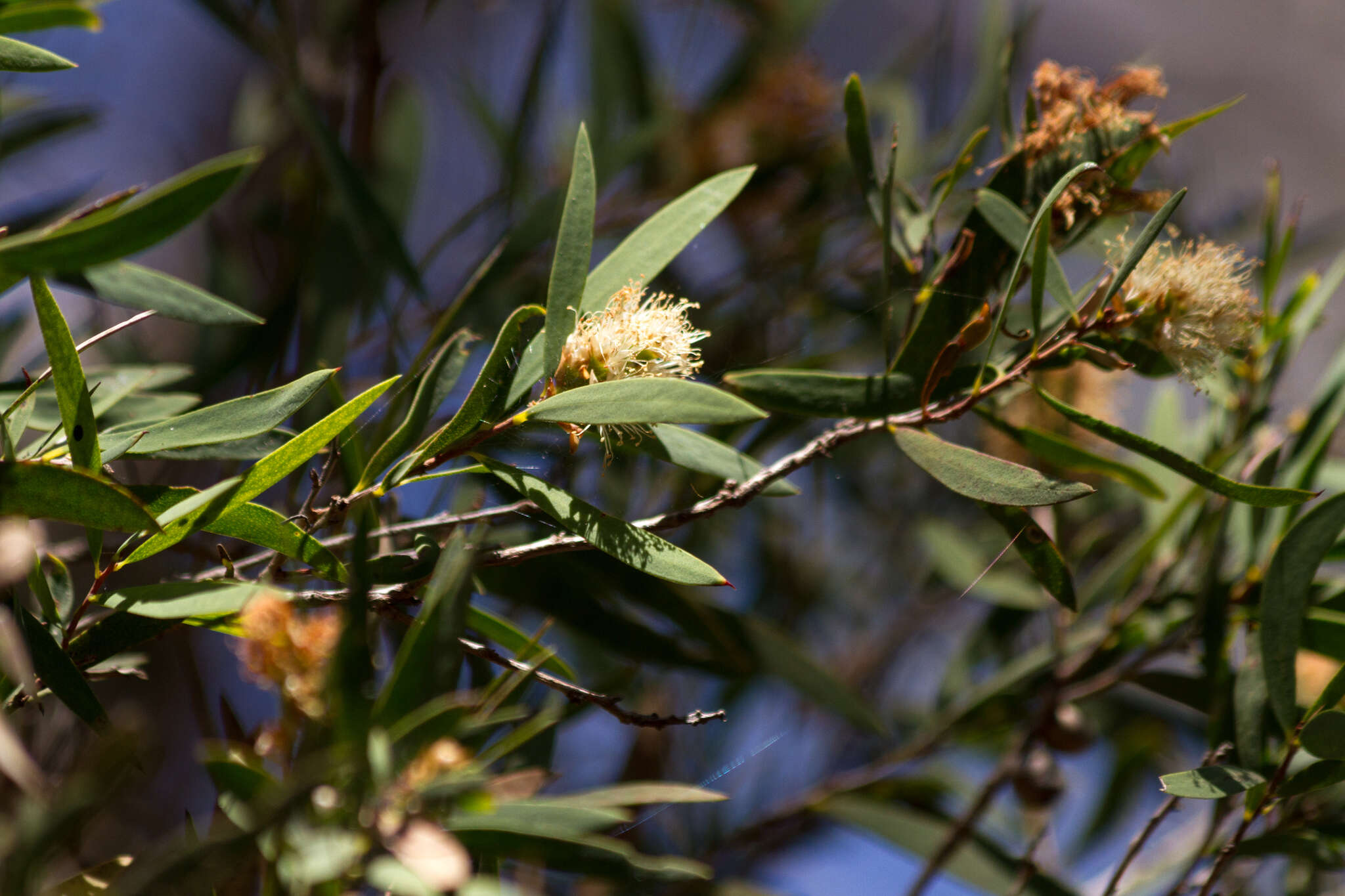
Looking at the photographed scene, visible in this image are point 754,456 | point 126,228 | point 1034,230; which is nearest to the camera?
point 126,228

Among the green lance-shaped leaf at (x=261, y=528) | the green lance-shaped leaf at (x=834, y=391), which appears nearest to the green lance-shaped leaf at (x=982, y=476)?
the green lance-shaped leaf at (x=834, y=391)

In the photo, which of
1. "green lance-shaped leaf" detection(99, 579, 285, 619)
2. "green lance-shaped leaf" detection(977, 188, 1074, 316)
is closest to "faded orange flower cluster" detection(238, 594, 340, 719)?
"green lance-shaped leaf" detection(99, 579, 285, 619)

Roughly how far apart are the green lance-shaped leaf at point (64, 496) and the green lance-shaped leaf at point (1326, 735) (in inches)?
17.3

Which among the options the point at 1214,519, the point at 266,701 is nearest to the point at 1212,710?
the point at 1214,519

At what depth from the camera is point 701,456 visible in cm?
39

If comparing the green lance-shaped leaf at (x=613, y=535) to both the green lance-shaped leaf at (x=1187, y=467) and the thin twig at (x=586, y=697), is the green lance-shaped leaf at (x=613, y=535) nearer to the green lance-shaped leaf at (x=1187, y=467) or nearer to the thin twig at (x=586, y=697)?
the thin twig at (x=586, y=697)

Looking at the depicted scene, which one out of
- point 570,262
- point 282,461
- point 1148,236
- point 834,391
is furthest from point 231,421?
point 1148,236

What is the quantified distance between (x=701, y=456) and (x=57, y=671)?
0.85ft

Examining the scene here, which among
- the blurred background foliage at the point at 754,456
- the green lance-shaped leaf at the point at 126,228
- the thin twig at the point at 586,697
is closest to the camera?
the green lance-shaped leaf at the point at 126,228

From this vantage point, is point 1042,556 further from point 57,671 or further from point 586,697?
point 57,671

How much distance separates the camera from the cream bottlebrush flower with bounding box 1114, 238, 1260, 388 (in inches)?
15.4

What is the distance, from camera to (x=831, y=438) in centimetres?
40

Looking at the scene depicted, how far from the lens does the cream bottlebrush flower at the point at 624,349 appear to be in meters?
0.36

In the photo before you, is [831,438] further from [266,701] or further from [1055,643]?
[266,701]
